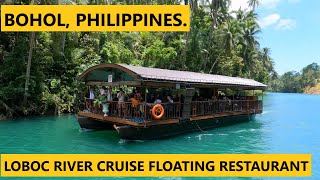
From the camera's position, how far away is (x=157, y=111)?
12.6 metres

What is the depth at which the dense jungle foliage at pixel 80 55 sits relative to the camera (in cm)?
2053

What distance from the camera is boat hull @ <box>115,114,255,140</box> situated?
1249 centimetres

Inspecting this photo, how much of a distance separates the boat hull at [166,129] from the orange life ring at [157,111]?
64 cm

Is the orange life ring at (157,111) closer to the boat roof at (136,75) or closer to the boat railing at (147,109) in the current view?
the boat railing at (147,109)

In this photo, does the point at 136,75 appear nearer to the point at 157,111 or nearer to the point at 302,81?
the point at 157,111

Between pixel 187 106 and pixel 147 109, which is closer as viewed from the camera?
pixel 147 109

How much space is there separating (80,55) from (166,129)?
13627 mm

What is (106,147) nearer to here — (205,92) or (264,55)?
(205,92)

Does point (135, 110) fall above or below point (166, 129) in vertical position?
above

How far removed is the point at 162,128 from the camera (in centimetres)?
1355

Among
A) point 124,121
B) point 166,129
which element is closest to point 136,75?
point 124,121

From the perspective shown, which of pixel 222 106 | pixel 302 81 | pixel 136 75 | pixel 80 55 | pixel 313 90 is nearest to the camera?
pixel 136 75

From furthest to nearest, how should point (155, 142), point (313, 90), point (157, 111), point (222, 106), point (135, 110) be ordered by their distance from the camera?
1. point (313, 90)
2. point (222, 106)
3. point (155, 142)
4. point (135, 110)
5. point (157, 111)

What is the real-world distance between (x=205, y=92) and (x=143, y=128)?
7987 millimetres
